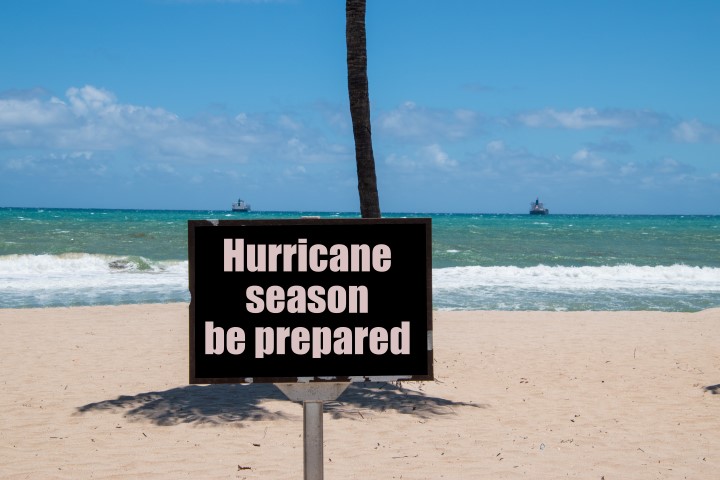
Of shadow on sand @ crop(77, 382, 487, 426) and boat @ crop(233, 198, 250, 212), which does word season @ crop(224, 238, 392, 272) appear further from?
boat @ crop(233, 198, 250, 212)

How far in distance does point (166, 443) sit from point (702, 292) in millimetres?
24151

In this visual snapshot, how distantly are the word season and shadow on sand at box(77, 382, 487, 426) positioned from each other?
5100 mm

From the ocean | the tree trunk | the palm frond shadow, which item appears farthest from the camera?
the ocean

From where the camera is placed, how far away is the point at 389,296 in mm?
3268

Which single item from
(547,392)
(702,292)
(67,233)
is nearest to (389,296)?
(547,392)

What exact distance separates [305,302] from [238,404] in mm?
5991

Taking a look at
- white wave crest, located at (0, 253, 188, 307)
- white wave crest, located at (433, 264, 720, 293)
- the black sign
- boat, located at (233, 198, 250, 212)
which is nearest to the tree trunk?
the black sign

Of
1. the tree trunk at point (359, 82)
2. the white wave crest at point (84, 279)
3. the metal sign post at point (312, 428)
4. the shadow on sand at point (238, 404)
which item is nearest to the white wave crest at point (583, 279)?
the white wave crest at point (84, 279)

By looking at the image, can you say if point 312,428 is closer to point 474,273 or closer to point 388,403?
point 388,403

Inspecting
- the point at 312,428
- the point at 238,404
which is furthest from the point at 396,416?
the point at 312,428

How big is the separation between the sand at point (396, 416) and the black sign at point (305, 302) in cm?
337

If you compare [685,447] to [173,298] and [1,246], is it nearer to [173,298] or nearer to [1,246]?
[173,298]

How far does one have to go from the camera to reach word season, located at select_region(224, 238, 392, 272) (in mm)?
3213

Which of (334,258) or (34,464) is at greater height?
(334,258)
